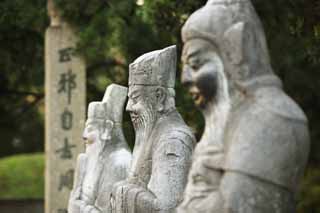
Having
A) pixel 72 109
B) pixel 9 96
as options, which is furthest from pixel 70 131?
pixel 9 96

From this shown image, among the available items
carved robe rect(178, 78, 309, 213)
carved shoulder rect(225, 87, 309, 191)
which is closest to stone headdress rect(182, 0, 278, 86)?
carved robe rect(178, 78, 309, 213)

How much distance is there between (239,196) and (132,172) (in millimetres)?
2665

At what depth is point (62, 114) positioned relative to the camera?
1742 cm

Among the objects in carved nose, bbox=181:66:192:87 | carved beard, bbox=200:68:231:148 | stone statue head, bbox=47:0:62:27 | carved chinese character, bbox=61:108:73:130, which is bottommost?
carved chinese character, bbox=61:108:73:130

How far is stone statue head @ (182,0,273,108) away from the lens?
21.5ft

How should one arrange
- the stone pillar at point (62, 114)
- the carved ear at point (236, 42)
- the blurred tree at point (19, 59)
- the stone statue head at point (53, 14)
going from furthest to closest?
the stone pillar at point (62, 114) → the stone statue head at point (53, 14) → the blurred tree at point (19, 59) → the carved ear at point (236, 42)

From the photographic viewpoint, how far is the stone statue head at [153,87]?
9125 millimetres

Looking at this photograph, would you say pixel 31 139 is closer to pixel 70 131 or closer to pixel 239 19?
pixel 70 131

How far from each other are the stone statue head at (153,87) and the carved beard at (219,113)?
2.40 meters

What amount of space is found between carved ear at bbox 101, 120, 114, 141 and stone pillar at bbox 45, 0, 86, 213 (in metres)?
5.62

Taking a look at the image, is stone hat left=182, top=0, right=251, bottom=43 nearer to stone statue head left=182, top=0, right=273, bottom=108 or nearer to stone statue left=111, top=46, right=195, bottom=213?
stone statue head left=182, top=0, right=273, bottom=108

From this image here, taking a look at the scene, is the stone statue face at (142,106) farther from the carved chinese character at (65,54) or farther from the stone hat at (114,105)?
the carved chinese character at (65,54)

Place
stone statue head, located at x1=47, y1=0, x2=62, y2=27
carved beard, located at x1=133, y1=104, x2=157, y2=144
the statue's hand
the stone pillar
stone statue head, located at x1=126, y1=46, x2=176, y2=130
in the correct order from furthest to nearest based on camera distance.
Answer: the stone pillar
stone statue head, located at x1=47, y1=0, x2=62, y2=27
stone statue head, located at x1=126, y1=46, x2=176, y2=130
carved beard, located at x1=133, y1=104, x2=157, y2=144
the statue's hand

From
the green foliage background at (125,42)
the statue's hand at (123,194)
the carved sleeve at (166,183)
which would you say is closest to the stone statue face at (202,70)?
the carved sleeve at (166,183)
